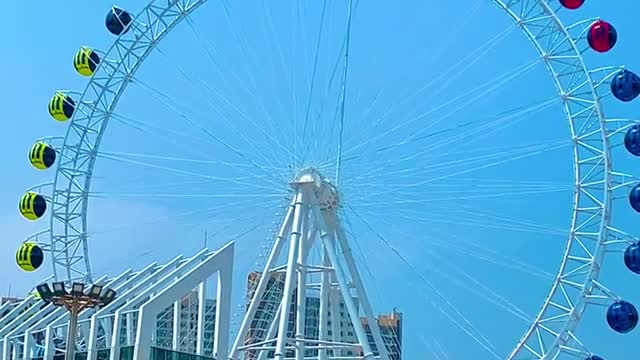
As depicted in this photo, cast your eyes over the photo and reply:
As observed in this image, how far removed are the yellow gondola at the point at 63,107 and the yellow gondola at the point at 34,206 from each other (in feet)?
10.4

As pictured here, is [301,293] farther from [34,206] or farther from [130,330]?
[34,206]

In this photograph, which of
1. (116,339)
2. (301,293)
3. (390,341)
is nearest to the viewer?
(116,339)

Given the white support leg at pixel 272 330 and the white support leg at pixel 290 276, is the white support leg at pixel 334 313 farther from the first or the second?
the white support leg at pixel 290 276

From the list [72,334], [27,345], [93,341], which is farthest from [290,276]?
[27,345]

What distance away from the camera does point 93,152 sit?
4028 centimetres

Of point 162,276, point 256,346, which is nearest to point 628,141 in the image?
point 256,346

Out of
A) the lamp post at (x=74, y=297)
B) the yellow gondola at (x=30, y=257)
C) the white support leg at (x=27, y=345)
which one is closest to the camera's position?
the lamp post at (x=74, y=297)

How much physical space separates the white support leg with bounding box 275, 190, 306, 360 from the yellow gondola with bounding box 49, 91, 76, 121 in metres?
10.7

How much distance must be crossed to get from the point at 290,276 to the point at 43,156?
12617 mm

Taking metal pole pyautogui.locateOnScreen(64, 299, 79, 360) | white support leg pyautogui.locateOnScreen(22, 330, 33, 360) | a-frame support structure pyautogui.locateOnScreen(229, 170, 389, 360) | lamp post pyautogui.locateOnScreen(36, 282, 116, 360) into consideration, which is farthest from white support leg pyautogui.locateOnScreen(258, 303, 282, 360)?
white support leg pyautogui.locateOnScreen(22, 330, 33, 360)

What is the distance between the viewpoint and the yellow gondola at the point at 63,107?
1594 inches

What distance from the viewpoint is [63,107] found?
40.6m

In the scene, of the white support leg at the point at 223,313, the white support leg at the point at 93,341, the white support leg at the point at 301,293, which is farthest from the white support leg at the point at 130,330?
the white support leg at the point at 301,293

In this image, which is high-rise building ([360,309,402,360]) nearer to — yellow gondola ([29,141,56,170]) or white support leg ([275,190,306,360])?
white support leg ([275,190,306,360])
